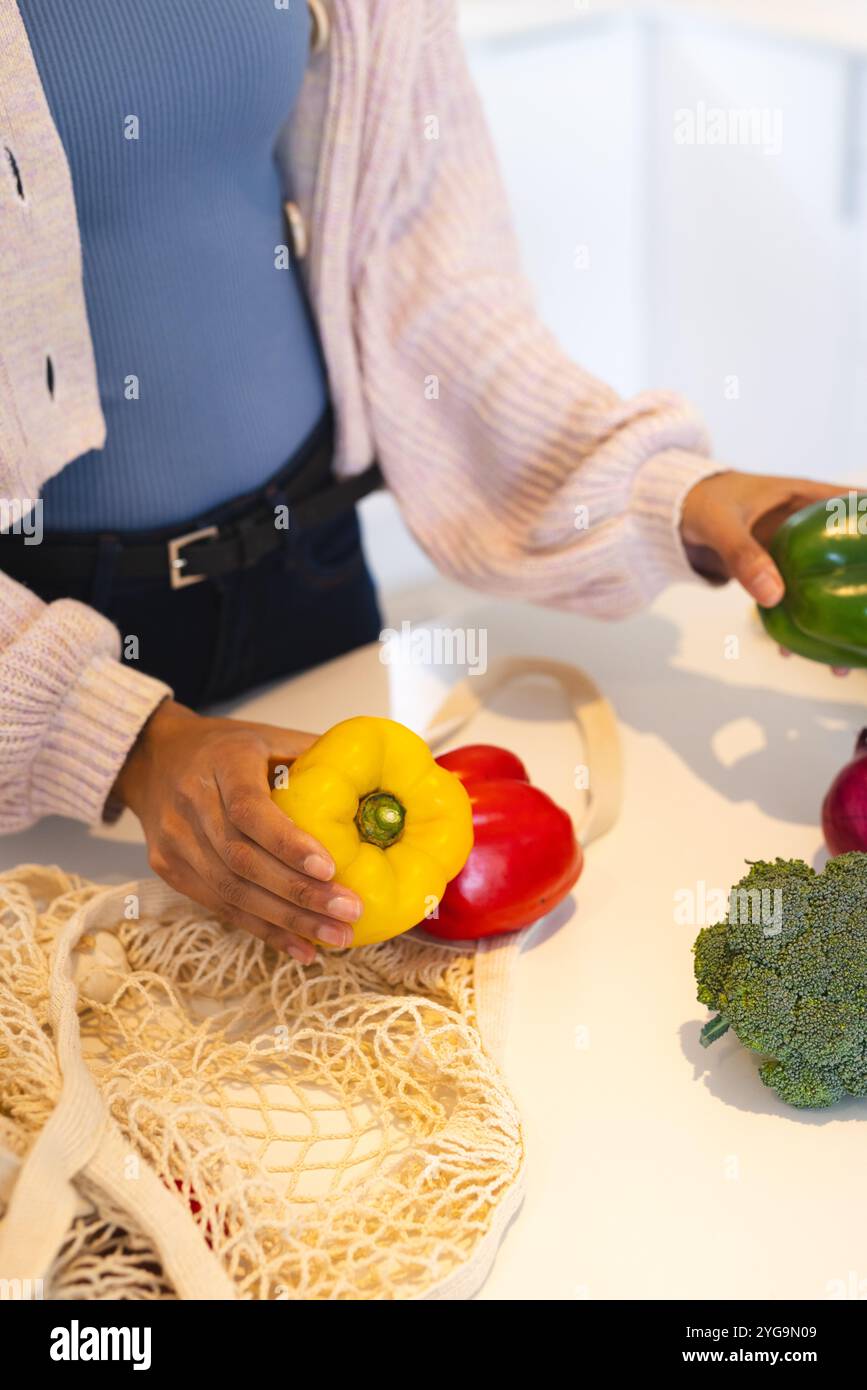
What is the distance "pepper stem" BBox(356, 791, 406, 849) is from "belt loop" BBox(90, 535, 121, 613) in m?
0.31

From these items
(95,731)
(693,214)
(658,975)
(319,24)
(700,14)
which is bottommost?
(693,214)

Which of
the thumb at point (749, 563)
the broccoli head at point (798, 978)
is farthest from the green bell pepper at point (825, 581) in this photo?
the broccoli head at point (798, 978)

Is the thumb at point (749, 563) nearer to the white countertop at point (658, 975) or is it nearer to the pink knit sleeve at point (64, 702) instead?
the white countertop at point (658, 975)

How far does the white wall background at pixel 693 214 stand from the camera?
261 cm

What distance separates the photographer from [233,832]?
731 mm

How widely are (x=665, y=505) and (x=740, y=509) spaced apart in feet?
0.17

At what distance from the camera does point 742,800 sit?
2.99 ft

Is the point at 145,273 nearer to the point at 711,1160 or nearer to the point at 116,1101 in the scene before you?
the point at 116,1101

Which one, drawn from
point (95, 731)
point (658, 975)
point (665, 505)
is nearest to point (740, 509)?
point (665, 505)

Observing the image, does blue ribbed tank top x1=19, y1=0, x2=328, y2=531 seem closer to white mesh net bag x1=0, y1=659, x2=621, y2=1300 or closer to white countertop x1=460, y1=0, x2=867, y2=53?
white mesh net bag x1=0, y1=659, x2=621, y2=1300

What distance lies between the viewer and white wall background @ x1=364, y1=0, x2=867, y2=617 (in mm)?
2613

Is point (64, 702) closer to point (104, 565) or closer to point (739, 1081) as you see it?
point (104, 565)

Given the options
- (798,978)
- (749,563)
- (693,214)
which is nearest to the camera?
(798,978)

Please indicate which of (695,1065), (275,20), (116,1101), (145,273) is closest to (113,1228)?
(116,1101)
